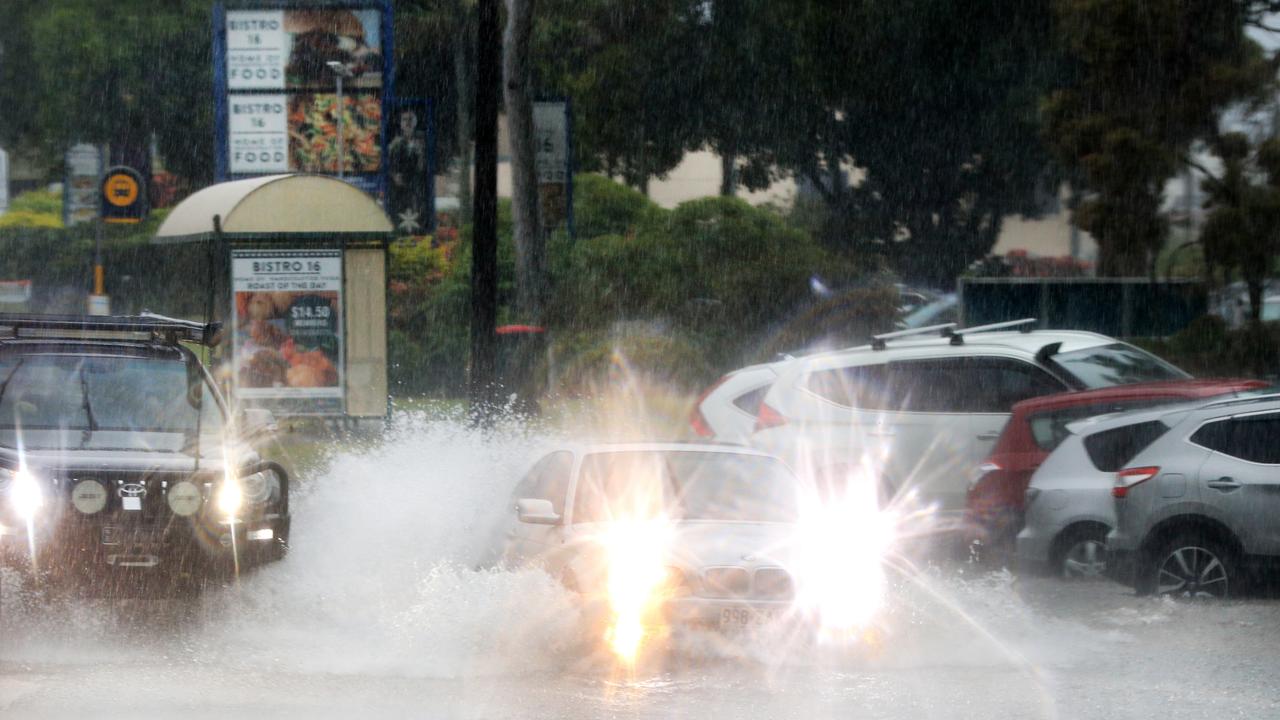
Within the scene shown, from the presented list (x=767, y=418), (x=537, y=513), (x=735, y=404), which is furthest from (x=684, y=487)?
(x=735, y=404)

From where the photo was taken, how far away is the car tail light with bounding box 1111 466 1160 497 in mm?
10633

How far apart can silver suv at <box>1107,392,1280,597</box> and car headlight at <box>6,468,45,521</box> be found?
20.5 ft

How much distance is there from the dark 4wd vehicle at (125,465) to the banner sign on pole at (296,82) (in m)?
11.6

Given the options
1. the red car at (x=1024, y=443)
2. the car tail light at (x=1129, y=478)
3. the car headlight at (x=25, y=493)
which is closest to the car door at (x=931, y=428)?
the red car at (x=1024, y=443)

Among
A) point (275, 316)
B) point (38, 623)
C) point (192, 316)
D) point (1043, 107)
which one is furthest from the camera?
point (192, 316)

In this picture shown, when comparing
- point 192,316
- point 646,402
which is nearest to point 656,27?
point 192,316

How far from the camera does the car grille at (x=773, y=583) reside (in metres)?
8.66

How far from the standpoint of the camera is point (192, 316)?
36594 mm

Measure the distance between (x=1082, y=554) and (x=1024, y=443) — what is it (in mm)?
1271

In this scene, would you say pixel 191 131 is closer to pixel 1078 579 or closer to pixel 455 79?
pixel 455 79

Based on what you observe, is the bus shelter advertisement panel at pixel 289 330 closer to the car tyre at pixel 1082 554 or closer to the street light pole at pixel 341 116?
the street light pole at pixel 341 116

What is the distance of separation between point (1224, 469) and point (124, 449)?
6.43m

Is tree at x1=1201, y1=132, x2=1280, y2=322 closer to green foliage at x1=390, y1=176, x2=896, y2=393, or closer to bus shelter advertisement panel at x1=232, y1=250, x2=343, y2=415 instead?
green foliage at x1=390, y1=176, x2=896, y2=393

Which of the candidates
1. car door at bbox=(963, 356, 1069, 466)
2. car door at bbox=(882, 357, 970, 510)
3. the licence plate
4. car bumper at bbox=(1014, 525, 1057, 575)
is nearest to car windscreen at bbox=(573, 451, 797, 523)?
the licence plate
